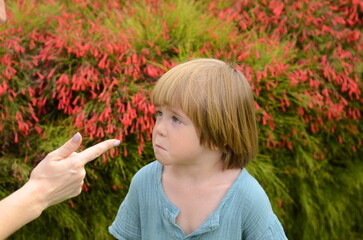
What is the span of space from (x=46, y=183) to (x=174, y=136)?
1.64 ft

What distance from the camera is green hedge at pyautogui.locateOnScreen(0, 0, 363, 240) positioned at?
368 cm

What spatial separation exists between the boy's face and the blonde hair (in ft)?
0.09

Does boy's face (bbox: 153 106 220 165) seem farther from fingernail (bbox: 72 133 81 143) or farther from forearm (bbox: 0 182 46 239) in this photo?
forearm (bbox: 0 182 46 239)

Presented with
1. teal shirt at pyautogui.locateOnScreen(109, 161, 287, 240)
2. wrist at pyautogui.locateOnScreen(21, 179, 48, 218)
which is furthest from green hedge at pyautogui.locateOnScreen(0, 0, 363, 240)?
wrist at pyautogui.locateOnScreen(21, 179, 48, 218)

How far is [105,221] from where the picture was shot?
12.2 ft

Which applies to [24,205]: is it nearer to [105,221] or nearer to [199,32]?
[105,221]

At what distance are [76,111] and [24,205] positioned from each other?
1.68 m

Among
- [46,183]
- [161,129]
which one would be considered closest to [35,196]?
[46,183]

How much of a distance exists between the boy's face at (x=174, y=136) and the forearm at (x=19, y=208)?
0.48 metres

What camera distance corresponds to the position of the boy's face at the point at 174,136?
6.98 feet

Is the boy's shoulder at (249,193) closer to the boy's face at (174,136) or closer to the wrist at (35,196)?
the boy's face at (174,136)

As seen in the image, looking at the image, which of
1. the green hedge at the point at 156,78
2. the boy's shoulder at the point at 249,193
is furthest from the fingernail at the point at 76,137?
the green hedge at the point at 156,78

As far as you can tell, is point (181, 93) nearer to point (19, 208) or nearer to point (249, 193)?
point (249, 193)

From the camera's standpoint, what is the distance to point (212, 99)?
6.98 ft
